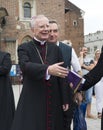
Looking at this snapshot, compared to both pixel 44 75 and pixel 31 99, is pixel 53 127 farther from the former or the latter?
pixel 44 75

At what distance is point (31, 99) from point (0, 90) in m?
2.20

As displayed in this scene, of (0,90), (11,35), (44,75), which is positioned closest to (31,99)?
(44,75)

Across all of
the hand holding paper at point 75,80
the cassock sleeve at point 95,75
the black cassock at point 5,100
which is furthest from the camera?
the black cassock at point 5,100

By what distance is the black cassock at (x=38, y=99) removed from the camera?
5496mm

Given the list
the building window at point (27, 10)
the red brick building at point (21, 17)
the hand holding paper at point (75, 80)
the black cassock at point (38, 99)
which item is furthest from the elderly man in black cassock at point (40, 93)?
the building window at point (27, 10)

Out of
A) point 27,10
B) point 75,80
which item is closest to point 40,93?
point 75,80

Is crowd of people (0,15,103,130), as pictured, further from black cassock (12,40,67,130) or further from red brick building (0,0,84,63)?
red brick building (0,0,84,63)

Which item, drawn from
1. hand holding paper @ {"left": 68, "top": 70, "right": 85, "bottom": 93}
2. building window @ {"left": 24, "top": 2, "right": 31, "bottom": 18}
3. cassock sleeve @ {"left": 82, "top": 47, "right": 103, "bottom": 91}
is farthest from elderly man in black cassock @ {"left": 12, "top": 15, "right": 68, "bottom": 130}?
building window @ {"left": 24, "top": 2, "right": 31, "bottom": 18}

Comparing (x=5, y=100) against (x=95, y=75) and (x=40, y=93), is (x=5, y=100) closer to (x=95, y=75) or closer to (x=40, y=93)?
(x=40, y=93)

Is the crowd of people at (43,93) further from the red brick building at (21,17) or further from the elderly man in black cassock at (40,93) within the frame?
the red brick building at (21,17)

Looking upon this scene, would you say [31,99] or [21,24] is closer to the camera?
[31,99]

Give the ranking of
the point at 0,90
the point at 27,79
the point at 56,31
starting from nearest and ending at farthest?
1. the point at 27,79
2. the point at 56,31
3. the point at 0,90

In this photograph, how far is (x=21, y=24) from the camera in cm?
3534

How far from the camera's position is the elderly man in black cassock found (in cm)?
549
